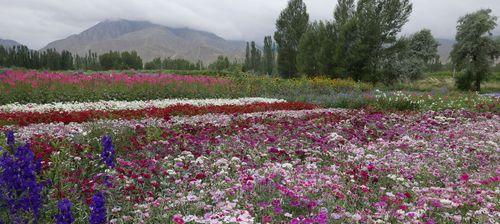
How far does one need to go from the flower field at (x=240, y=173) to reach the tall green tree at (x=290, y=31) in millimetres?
Answer: 39539

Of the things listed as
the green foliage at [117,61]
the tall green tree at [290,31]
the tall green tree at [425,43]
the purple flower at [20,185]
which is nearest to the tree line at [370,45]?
the tall green tree at [290,31]

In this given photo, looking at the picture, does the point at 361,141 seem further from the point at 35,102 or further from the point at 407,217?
the point at 35,102

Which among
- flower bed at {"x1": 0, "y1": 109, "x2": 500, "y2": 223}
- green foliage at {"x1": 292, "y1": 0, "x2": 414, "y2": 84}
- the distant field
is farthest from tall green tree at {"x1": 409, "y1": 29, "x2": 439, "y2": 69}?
flower bed at {"x1": 0, "y1": 109, "x2": 500, "y2": 223}

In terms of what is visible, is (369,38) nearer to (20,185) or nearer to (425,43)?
(425,43)

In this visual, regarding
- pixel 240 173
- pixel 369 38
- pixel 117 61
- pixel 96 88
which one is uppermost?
pixel 369 38

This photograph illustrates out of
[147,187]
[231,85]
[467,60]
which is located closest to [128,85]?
[231,85]

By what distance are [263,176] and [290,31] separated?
45466 mm

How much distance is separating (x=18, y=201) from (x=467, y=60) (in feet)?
156

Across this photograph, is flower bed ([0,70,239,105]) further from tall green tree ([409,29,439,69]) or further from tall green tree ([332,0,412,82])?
tall green tree ([409,29,439,69])

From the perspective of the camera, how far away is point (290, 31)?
48.9 meters

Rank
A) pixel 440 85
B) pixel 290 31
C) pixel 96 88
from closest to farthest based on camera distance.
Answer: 1. pixel 96 88
2. pixel 290 31
3. pixel 440 85

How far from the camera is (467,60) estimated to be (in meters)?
43.6

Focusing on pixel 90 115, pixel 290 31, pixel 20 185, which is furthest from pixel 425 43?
pixel 20 185

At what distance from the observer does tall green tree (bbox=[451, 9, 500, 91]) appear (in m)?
41.5
